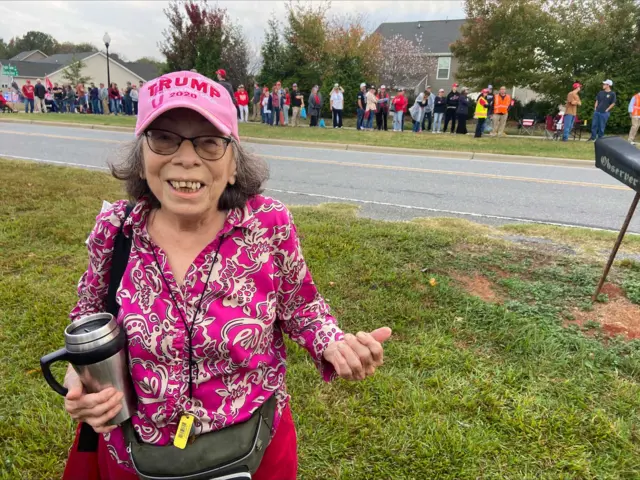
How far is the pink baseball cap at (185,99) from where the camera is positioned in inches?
51.6

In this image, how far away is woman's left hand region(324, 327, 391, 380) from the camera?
54.1 inches

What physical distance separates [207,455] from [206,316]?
0.38 m

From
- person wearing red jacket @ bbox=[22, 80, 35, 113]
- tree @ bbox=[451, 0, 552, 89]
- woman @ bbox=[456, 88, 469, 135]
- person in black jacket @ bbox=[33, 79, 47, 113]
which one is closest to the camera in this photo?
woman @ bbox=[456, 88, 469, 135]

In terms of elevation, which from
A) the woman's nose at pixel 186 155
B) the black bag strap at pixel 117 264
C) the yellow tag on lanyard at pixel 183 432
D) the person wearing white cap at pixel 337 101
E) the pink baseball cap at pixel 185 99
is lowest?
the yellow tag on lanyard at pixel 183 432

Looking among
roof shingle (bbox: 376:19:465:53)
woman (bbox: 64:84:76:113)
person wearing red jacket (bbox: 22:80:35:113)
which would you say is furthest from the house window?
person wearing red jacket (bbox: 22:80:35:113)

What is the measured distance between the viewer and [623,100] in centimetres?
1992

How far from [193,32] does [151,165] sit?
2992cm

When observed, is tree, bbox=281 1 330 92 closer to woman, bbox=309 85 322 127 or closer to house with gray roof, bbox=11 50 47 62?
woman, bbox=309 85 322 127

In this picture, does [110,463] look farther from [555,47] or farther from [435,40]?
[435,40]

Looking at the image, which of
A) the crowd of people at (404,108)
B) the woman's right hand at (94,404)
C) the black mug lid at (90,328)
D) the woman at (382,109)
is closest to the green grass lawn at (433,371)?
the woman's right hand at (94,404)

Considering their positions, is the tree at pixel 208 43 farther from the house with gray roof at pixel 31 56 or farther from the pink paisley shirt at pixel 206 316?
the house with gray roof at pixel 31 56

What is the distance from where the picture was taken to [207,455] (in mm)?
1302

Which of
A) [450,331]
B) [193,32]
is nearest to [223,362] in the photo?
[450,331]

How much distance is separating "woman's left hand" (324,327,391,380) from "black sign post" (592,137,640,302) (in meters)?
2.85
